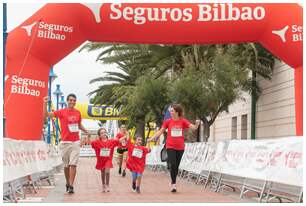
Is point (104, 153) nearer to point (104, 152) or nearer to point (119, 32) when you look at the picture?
point (104, 152)

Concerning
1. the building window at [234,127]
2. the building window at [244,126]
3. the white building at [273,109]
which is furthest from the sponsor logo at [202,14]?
the building window at [234,127]

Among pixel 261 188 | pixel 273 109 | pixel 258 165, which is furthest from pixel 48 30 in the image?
pixel 273 109

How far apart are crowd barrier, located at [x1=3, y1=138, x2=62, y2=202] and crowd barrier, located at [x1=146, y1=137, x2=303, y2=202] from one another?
12.0 ft

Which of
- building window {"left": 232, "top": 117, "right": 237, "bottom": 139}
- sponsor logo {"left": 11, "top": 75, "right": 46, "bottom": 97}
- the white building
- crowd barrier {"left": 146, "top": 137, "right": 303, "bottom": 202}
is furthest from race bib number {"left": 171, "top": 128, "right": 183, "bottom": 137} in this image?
building window {"left": 232, "top": 117, "right": 237, "bottom": 139}

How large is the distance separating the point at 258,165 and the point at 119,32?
17.8 feet

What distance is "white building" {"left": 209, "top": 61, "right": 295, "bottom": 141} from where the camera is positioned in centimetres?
2094

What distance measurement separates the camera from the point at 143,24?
13500mm

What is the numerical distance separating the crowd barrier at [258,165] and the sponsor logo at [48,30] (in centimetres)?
Answer: 424

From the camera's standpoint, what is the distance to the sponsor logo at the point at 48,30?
1290 centimetres

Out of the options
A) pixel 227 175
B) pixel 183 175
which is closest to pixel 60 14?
pixel 227 175

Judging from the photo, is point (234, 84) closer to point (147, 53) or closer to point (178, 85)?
point (178, 85)

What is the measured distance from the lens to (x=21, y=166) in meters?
9.66

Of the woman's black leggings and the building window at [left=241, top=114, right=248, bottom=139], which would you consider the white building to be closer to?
the building window at [left=241, top=114, right=248, bottom=139]

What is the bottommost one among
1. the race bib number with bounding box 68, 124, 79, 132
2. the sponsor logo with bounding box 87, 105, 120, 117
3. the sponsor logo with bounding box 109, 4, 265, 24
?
the race bib number with bounding box 68, 124, 79, 132
